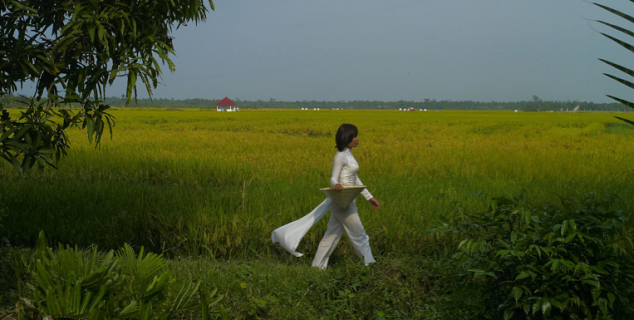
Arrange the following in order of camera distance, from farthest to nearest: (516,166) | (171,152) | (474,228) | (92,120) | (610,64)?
(171,152)
(516,166)
(92,120)
(474,228)
(610,64)

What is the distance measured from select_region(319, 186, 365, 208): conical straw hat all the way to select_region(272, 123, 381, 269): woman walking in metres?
0.12

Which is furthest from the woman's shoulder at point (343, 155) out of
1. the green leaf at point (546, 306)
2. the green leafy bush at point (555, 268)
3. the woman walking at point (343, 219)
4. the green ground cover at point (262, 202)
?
the green leaf at point (546, 306)

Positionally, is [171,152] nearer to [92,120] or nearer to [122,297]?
[92,120]

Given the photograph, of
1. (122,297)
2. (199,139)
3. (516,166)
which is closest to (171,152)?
(199,139)

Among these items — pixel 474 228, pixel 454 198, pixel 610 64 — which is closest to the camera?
pixel 610 64

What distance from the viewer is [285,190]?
6977 mm

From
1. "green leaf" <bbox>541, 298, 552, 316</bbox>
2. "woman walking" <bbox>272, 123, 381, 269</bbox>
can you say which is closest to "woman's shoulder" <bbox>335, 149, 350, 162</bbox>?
"woman walking" <bbox>272, 123, 381, 269</bbox>

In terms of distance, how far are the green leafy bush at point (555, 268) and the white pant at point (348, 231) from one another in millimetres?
1542

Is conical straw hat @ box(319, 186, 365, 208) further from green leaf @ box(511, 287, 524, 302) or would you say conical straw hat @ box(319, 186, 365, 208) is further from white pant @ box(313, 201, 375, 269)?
green leaf @ box(511, 287, 524, 302)

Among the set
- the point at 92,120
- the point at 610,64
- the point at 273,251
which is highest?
the point at 610,64

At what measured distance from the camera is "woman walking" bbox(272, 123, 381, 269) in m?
4.63

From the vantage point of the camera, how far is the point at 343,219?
4.66 meters

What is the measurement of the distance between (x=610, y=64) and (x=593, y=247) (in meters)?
1.75

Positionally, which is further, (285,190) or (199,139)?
(199,139)
